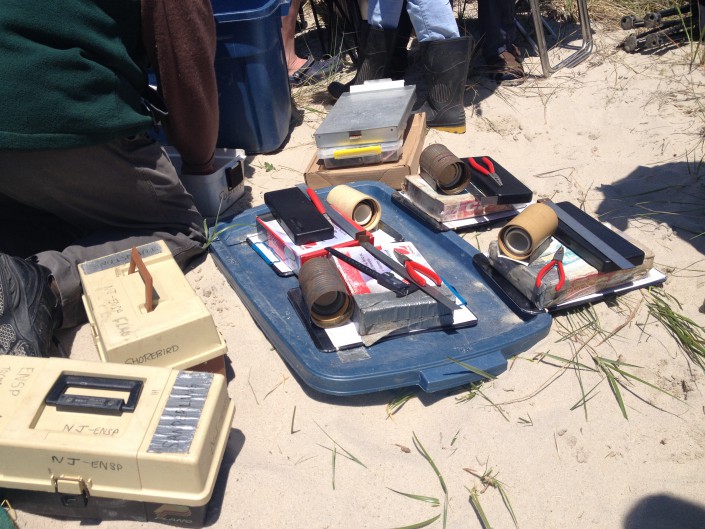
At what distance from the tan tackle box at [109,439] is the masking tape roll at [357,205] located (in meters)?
0.94

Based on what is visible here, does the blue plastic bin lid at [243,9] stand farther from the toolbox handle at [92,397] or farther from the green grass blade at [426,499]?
the green grass blade at [426,499]

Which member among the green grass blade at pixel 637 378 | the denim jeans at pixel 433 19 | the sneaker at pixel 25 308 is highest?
the denim jeans at pixel 433 19

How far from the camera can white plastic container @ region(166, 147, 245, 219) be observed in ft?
8.14

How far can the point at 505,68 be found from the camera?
3.63m

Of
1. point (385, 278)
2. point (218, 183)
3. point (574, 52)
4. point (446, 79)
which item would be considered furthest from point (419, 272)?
point (574, 52)

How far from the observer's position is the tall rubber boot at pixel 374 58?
3.23m

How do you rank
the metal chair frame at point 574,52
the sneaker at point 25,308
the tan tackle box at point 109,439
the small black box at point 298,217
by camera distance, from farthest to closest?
the metal chair frame at point 574,52
the small black box at point 298,217
the sneaker at point 25,308
the tan tackle box at point 109,439

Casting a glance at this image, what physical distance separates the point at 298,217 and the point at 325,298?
1.33 ft

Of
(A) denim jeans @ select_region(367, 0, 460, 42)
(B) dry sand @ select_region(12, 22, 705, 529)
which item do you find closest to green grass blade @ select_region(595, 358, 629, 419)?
(B) dry sand @ select_region(12, 22, 705, 529)

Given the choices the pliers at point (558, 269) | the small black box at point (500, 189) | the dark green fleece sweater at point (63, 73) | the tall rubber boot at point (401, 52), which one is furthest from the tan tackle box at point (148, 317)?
the tall rubber boot at point (401, 52)

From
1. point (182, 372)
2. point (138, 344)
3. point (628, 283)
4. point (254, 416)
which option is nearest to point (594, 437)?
point (628, 283)

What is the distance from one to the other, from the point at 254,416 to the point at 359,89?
1.87 meters

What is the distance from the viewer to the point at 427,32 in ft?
9.96

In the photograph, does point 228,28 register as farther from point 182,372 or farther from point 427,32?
point 182,372
